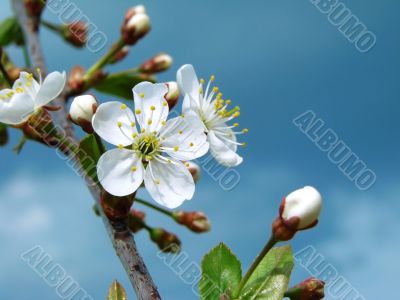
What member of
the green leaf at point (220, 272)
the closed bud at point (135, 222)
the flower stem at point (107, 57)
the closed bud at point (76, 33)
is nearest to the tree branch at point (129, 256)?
the green leaf at point (220, 272)

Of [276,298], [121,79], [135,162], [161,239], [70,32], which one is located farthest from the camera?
[70,32]

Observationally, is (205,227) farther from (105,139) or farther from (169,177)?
(105,139)

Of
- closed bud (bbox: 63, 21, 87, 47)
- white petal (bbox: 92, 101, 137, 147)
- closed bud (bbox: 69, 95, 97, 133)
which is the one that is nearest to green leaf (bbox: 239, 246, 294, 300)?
white petal (bbox: 92, 101, 137, 147)

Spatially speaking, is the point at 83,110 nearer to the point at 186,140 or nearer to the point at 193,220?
the point at 186,140

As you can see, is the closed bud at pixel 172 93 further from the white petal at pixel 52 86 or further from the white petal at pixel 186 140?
the white petal at pixel 52 86

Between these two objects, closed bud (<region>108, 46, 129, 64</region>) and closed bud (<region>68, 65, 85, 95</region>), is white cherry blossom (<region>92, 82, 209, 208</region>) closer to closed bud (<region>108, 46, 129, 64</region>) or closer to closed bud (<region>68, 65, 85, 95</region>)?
closed bud (<region>68, 65, 85, 95</region>)

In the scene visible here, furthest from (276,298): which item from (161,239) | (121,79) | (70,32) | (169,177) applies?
(70,32)
